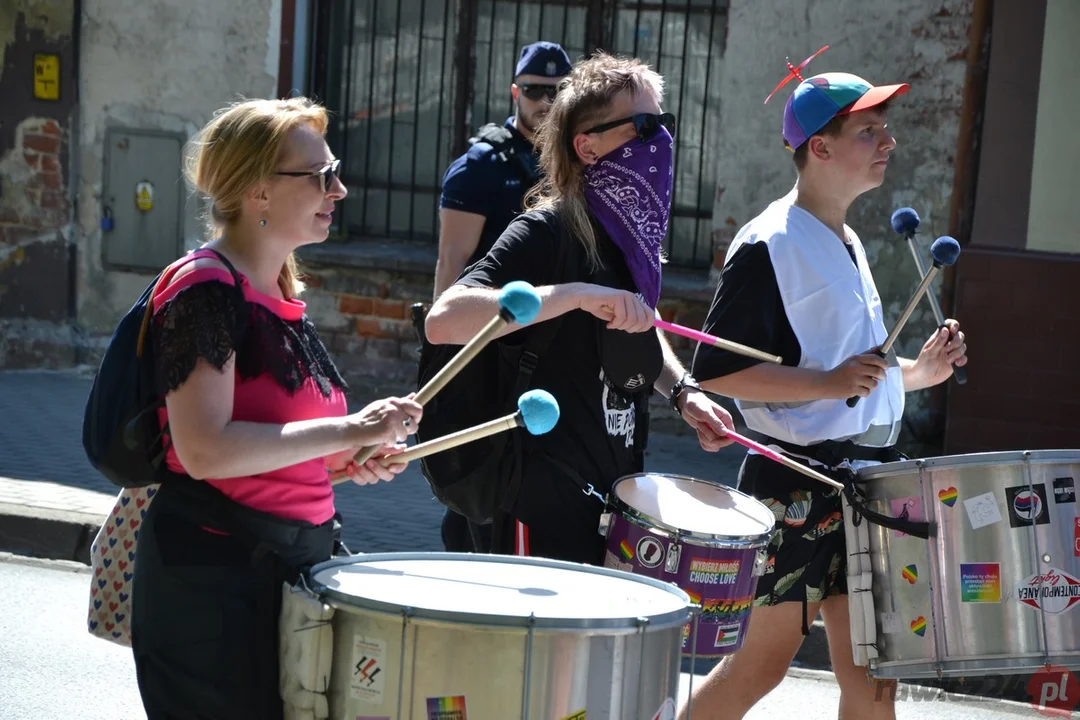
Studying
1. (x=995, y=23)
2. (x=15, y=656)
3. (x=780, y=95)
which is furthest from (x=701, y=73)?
(x=15, y=656)

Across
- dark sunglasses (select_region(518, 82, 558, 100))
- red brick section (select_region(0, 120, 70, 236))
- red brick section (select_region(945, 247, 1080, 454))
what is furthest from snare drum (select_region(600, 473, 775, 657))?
red brick section (select_region(0, 120, 70, 236))

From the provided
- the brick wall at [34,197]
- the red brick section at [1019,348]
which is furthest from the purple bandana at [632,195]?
the brick wall at [34,197]

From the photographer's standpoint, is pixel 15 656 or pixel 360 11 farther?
pixel 360 11

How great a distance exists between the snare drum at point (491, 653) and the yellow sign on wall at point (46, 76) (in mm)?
7296

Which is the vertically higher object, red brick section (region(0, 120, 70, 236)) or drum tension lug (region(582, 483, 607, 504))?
red brick section (region(0, 120, 70, 236))

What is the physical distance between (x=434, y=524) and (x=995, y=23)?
3.64 meters

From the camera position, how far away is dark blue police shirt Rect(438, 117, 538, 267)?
471 cm

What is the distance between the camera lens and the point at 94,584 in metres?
2.75

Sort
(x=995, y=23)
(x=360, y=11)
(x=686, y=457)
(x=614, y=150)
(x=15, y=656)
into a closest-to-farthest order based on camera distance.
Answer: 1. (x=614, y=150)
2. (x=15, y=656)
3. (x=995, y=23)
4. (x=686, y=457)
5. (x=360, y=11)

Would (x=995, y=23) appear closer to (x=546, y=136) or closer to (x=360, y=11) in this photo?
(x=360, y=11)

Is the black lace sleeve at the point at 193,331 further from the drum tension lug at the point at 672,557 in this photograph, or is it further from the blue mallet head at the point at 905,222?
the blue mallet head at the point at 905,222

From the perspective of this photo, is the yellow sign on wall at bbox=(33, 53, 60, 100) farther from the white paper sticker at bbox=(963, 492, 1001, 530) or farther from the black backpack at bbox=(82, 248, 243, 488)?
the white paper sticker at bbox=(963, 492, 1001, 530)

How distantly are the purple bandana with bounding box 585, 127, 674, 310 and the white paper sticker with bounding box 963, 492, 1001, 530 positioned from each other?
0.81m
